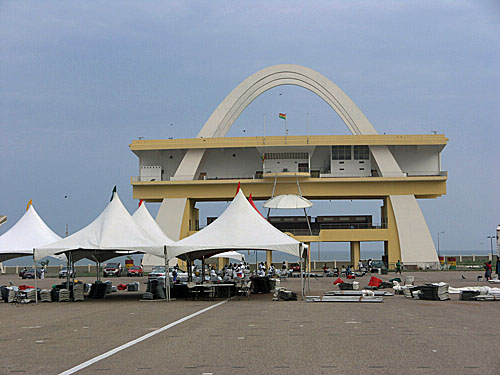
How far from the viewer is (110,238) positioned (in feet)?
82.2

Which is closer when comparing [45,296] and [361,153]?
[45,296]

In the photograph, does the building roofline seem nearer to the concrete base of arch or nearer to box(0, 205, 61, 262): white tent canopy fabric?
the concrete base of arch

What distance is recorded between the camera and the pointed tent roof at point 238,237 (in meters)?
24.6

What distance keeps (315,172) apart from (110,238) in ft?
144

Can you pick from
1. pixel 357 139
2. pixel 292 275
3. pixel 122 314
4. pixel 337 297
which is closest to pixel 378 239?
pixel 357 139

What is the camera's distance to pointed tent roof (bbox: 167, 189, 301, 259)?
24.6m

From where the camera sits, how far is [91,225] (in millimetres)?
26031

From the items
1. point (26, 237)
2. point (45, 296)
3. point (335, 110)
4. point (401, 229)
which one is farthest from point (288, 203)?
point (45, 296)

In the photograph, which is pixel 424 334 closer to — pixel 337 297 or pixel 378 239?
pixel 337 297

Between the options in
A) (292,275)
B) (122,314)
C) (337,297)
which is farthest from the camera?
(292,275)

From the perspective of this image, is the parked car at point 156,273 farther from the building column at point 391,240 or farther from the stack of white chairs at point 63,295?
the building column at point 391,240

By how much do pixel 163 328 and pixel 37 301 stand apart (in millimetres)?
12249

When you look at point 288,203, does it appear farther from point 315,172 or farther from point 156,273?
point 315,172

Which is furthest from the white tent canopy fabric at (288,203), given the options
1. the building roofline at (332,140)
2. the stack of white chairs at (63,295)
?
the stack of white chairs at (63,295)
